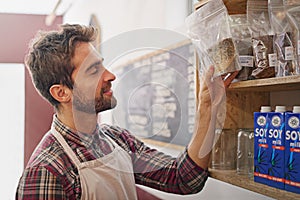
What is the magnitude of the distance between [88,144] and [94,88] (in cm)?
33

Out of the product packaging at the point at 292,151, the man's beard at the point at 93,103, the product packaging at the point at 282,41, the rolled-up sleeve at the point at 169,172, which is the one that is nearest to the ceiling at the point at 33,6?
the rolled-up sleeve at the point at 169,172

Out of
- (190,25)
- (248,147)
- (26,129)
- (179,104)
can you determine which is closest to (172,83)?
(179,104)

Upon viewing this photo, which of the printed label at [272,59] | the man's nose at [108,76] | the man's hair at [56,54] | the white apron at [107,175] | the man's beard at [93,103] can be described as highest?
the man's hair at [56,54]

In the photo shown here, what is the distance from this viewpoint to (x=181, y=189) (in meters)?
1.57

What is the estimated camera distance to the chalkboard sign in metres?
1.42

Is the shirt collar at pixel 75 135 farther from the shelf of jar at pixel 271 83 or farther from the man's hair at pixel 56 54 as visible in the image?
the shelf of jar at pixel 271 83

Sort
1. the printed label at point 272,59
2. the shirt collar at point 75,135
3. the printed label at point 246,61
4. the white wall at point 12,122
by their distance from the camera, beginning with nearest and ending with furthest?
the printed label at point 272,59 < the printed label at point 246,61 < the shirt collar at point 75,135 < the white wall at point 12,122

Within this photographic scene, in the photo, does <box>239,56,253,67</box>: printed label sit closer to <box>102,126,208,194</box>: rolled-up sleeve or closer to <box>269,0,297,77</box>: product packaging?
<box>269,0,297,77</box>: product packaging

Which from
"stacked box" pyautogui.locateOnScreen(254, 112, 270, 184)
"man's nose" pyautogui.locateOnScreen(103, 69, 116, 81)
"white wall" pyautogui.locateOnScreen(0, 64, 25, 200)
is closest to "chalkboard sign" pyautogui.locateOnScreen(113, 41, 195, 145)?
"man's nose" pyautogui.locateOnScreen(103, 69, 116, 81)

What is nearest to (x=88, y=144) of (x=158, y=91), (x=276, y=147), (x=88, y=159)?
(x=88, y=159)

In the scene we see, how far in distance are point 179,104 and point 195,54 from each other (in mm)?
173

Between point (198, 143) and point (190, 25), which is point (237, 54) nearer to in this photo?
point (190, 25)

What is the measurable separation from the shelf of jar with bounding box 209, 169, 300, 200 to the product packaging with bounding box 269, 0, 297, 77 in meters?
0.29

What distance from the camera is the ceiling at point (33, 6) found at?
4.02m
